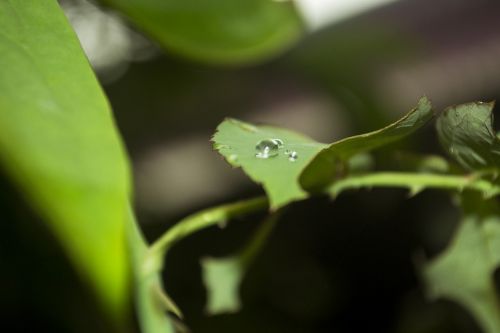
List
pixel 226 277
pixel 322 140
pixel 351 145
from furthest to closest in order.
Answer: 1. pixel 322 140
2. pixel 226 277
3. pixel 351 145

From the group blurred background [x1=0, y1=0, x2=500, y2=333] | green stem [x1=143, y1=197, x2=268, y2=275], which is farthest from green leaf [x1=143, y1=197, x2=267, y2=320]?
blurred background [x1=0, y1=0, x2=500, y2=333]

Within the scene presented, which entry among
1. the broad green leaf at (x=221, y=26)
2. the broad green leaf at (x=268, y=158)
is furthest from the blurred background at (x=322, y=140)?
the broad green leaf at (x=268, y=158)

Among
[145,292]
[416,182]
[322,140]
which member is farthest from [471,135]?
[322,140]

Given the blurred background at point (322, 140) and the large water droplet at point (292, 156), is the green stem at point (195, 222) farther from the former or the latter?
the blurred background at point (322, 140)

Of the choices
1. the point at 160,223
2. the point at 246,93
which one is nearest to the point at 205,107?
the point at 246,93

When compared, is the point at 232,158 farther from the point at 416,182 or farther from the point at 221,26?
the point at 221,26

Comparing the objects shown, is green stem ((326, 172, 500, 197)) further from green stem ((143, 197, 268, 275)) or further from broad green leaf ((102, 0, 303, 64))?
broad green leaf ((102, 0, 303, 64))

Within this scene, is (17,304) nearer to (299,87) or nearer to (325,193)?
(325,193)
